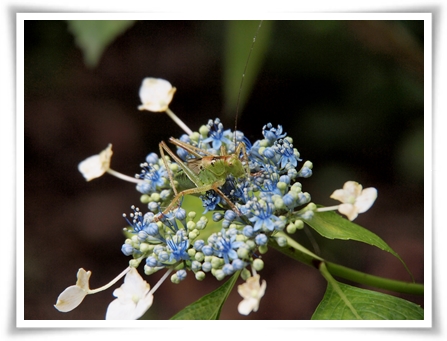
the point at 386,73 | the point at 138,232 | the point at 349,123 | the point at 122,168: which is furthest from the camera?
the point at 122,168

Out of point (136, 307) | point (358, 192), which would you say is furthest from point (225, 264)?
point (358, 192)

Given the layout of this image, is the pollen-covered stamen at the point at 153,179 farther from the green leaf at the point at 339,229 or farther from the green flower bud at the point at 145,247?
the green leaf at the point at 339,229

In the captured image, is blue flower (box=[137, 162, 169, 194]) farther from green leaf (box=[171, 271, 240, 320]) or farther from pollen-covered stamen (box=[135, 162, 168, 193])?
green leaf (box=[171, 271, 240, 320])

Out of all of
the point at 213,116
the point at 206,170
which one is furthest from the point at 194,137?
the point at 213,116

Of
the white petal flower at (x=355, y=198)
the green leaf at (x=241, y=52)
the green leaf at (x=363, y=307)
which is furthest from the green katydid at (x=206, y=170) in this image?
the green leaf at (x=241, y=52)

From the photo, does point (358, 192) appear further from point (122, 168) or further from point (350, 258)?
point (122, 168)

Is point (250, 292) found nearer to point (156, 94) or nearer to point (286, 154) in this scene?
point (286, 154)

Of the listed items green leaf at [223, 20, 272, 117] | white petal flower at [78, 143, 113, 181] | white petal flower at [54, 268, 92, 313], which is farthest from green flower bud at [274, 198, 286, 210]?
green leaf at [223, 20, 272, 117]
